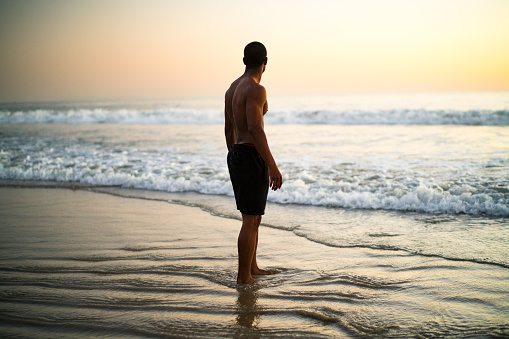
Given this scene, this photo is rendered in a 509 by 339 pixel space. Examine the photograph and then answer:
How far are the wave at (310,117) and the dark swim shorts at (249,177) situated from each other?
18384 millimetres

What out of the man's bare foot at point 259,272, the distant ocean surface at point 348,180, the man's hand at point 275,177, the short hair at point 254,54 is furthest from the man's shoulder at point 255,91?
the distant ocean surface at point 348,180

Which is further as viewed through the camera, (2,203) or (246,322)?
(2,203)

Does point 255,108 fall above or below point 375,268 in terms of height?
above

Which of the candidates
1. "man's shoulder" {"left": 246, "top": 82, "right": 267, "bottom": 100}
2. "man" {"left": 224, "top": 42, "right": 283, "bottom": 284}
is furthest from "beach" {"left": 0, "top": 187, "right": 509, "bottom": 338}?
"man's shoulder" {"left": 246, "top": 82, "right": 267, "bottom": 100}

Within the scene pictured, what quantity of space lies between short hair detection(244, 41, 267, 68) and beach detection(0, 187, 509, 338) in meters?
1.84

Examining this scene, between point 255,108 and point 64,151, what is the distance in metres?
10.5

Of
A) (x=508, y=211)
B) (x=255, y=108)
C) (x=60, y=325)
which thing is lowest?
(x=60, y=325)

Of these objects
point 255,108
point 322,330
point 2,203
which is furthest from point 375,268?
point 2,203

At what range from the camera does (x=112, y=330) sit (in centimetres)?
255

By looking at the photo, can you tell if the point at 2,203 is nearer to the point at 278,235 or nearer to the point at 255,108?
the point at 278,235

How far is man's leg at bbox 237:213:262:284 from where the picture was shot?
340 centimetres

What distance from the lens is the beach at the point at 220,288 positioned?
2600mm

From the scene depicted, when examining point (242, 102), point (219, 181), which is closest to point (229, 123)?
point (242, 102)

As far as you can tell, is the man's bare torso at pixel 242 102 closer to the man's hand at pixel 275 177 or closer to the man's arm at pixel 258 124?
the man's arm at pixel 258 124
